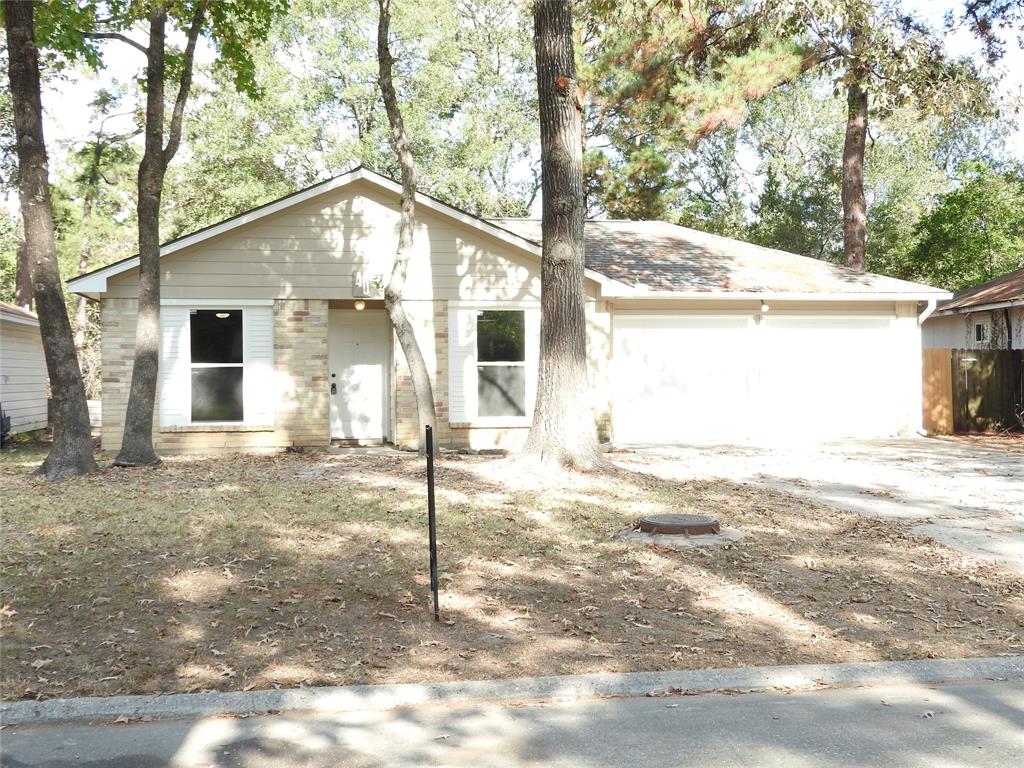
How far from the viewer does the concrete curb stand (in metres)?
4.29

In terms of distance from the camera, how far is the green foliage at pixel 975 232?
25.9 meters

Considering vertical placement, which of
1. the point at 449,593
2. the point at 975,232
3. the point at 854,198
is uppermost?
the point at 854,198

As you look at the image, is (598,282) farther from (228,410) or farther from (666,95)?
(666,95)

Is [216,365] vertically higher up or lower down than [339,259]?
lower down

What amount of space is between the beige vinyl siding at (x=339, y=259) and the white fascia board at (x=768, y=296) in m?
1.90

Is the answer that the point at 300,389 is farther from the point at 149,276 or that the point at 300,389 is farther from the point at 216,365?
the point at 149,276

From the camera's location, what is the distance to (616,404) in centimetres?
1669

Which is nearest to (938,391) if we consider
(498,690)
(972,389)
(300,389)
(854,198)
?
(972,389)

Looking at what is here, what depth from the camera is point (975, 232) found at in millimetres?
26438

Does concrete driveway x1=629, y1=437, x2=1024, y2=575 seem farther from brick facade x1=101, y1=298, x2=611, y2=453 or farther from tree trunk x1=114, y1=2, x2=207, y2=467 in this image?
tree trunk x1=114, y1=2, x2=207, y2=467

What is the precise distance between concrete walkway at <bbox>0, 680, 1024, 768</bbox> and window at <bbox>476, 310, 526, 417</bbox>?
1142 cm

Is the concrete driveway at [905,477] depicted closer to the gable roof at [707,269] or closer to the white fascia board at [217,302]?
the gable roof at [707,269]

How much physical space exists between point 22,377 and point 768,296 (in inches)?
618

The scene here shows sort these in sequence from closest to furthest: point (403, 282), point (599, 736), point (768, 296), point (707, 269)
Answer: point (599, 736) < point (403, 282) < point (768, 296) < point (707, 269)
